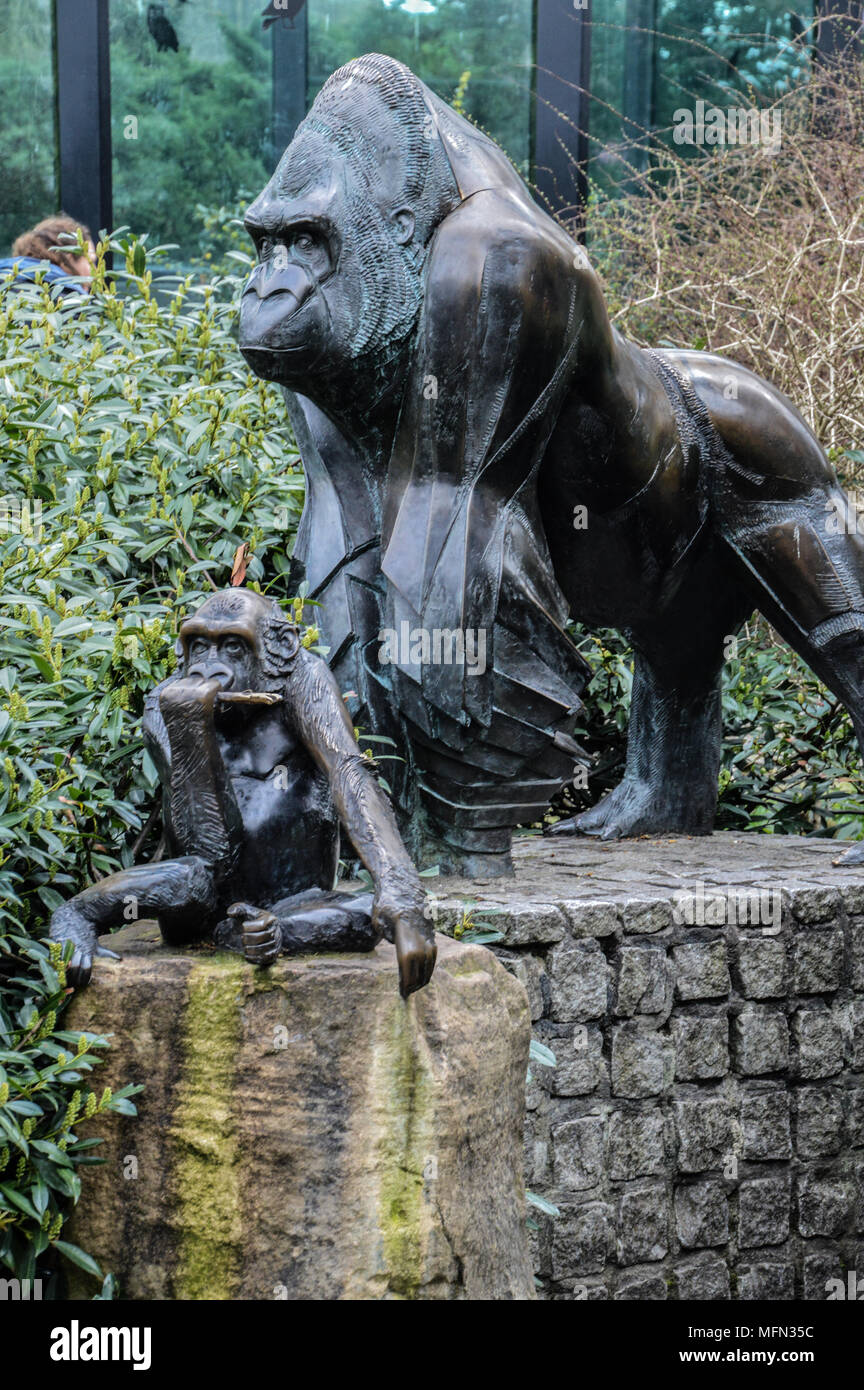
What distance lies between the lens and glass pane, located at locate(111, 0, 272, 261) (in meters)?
8.61

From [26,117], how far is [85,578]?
555 centimetres

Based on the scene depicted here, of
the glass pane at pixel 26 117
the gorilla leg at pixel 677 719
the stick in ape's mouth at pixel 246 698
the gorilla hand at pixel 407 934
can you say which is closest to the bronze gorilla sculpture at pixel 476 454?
the gorilla leg at pixel 677 719

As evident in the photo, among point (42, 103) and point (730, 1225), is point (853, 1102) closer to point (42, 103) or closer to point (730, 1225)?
point (730, 1225)

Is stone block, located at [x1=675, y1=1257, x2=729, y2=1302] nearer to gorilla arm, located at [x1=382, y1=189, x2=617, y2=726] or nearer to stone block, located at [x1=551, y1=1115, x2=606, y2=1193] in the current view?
A: stone block, located at [x1=551, y1=1115, x2=606, y2=1193]

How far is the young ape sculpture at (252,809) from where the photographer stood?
2572mm

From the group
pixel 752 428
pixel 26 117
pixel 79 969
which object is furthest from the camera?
pixel 26 117

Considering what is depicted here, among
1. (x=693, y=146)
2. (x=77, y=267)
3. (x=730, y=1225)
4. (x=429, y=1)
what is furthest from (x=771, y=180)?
(x=730, y=1225)

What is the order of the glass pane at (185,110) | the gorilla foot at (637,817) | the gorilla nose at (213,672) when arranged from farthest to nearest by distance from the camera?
the glass pane at (185,110) < the gorilla foot at (637,817) < the gorilla nose at (213,672)

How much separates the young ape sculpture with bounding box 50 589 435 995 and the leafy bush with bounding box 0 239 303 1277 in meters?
0.19

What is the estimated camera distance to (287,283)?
3496mm

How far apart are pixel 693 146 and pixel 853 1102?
673cm

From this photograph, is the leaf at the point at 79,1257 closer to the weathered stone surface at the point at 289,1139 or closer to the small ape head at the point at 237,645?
the weathered stone surface at the point at 289,1139

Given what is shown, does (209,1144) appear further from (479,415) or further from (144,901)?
(479,415)

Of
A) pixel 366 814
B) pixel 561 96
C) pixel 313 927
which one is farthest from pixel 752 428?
pixel 561 96
